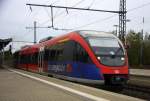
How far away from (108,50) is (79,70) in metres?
1.77

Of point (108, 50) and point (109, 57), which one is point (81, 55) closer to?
point (108, 50)

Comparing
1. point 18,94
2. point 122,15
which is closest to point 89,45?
point 18,94

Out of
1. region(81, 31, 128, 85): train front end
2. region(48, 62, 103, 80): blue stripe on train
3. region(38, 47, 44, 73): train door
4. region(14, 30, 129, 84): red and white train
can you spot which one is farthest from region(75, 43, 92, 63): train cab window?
region(38, 47, 44, 73): train door

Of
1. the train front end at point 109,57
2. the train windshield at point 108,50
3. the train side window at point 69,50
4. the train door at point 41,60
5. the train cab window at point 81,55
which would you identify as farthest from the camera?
the train door at point 41,60

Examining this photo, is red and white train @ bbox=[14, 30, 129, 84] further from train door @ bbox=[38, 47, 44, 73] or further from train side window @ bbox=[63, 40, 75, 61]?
train door @ bbox=[38, 47, 44, 73]

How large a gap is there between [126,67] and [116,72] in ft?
2.75

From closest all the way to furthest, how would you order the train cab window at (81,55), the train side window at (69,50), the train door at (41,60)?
the train cab window at (81,55) < the train side window at (69,50) < the train door at (41,60)

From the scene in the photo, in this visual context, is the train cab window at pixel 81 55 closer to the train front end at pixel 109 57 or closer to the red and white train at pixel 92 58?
the red and white train at pixel 92 58

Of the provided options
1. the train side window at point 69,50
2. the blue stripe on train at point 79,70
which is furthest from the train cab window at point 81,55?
the train side window at point 69,50

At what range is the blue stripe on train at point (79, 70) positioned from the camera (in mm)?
19219

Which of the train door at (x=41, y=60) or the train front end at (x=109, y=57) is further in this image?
the train door at (x=41, y=60)

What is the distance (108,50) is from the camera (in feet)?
66.2

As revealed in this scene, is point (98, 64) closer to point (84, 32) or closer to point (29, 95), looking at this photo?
point (84, 32)

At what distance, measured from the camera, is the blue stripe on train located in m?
19.2
